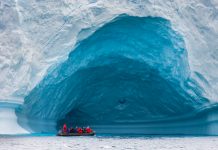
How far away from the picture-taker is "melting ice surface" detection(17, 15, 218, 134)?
72.1 ft

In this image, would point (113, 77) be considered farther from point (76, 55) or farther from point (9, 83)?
point (9, 83)

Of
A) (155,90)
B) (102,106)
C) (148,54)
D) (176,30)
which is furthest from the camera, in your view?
(102,106)

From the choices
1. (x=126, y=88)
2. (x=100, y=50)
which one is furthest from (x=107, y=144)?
(x=126, y=88)

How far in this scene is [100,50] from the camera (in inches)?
902

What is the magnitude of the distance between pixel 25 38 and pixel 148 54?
5.40m

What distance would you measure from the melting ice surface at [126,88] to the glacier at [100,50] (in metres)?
0.05

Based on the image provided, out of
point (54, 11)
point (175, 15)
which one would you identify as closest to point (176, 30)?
point (175, 15)

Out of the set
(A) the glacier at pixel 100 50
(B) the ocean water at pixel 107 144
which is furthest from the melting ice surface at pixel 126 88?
(B) the ocean water at pixel 107 144

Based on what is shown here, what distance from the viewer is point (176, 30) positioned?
845 inches

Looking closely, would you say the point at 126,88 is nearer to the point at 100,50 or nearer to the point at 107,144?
the point at 100,50

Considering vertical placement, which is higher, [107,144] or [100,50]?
[100,50]

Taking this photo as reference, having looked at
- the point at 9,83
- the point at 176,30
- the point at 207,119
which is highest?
the point at 176,30

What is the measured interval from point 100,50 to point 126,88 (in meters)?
4.39

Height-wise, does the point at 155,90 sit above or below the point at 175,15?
below
